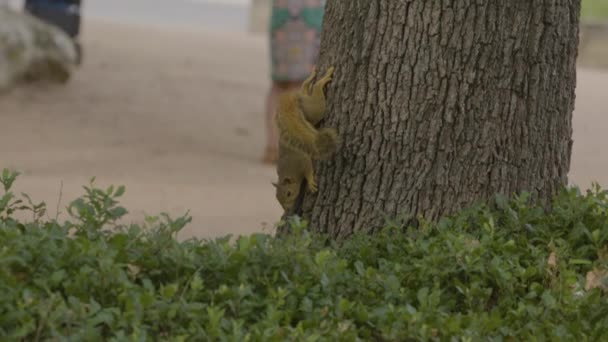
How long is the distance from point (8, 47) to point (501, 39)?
5.98 metres

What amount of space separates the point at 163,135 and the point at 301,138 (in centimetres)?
453

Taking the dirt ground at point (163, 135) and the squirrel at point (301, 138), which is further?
the dirt ground at point (163, 135)

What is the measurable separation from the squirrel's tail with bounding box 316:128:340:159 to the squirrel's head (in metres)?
0.19

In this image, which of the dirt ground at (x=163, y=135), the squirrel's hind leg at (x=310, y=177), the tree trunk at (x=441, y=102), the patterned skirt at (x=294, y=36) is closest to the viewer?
the tree trunk at (x=441, y=102)

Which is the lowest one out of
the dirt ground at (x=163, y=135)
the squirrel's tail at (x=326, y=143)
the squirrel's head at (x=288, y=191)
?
the dirt ground at (x=163, y=135)

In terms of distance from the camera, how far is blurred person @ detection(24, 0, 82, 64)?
404 inches

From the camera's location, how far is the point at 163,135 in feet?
27.7

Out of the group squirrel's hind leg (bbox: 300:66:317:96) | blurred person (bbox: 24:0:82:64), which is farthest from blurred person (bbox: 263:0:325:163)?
blurred person (bbox: 24:0:82:64)

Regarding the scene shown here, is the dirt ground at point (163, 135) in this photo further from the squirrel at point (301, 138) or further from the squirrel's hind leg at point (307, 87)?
the squirrel's hind leg at point (307, 87)

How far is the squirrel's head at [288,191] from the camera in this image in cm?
413

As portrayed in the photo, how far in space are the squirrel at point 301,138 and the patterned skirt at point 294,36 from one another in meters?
3.07

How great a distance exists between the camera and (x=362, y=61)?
4035 mm

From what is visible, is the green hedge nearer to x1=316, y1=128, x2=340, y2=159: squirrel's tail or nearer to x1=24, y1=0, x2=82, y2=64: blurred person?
x1=316, y1=128, x2=340, y2=159: squirrel's tail

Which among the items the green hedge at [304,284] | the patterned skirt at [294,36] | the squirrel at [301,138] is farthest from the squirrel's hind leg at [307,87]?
the patterned skirt at [294,36]
